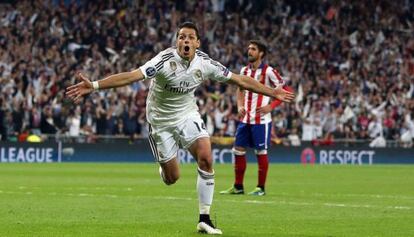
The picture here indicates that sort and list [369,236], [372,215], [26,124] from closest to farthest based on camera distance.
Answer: [369,236], [372,215], [26,124]

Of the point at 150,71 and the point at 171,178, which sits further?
the point at 171,178

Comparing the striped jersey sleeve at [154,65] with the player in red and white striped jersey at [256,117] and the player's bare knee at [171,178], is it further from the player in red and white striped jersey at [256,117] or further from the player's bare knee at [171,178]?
the player in red and white striped jersey at [256,117]

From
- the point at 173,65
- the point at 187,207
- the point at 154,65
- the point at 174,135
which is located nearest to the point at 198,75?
the point at 173,65

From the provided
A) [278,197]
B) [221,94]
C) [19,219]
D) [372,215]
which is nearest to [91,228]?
[19,219]

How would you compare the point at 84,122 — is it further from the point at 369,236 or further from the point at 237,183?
the point at 369,236

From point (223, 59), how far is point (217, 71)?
2977cm

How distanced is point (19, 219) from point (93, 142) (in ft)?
79.4

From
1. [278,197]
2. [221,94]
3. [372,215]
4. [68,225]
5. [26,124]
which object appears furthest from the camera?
[221,94]

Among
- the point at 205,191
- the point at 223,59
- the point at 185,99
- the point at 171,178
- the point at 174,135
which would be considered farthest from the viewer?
the point at 223,59

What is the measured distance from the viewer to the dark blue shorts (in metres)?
19.4

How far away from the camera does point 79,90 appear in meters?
10.9

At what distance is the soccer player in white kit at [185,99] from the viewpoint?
12.2m

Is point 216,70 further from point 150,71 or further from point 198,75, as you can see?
point 150,71

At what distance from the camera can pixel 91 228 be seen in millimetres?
12164
